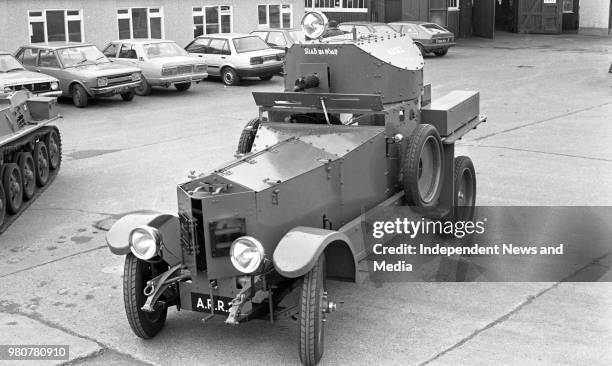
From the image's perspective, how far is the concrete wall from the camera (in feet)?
79.5

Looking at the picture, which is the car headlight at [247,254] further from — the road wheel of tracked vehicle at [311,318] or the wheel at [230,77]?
the wheel at [230,77]

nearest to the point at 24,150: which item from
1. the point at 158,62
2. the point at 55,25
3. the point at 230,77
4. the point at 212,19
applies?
the point at 158,62

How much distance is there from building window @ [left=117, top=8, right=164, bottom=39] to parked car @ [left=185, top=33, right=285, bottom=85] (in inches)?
100

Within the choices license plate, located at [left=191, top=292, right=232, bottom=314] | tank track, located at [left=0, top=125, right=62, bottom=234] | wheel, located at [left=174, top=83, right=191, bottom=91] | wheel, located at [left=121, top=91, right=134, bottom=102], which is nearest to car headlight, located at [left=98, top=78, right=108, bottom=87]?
wheel, located at [left=121, top=91, right=134, bottom=102]

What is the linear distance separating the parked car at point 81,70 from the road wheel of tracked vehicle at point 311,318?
50.6 feet

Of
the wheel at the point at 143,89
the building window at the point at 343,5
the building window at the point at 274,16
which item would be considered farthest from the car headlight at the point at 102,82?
the building window at the point at 343,5

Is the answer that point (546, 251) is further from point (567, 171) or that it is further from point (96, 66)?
point (96, 66)

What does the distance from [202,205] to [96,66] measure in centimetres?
1590

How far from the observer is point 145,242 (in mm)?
6898

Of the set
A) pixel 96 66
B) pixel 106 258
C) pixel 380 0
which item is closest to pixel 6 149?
pixel 106 258

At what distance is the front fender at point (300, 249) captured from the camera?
637 cm

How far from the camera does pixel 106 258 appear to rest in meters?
9.48
